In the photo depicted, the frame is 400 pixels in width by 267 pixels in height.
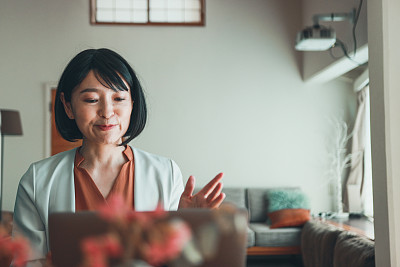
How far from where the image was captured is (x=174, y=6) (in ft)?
22.6

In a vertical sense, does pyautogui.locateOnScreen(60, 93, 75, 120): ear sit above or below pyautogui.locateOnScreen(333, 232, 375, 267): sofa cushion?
above

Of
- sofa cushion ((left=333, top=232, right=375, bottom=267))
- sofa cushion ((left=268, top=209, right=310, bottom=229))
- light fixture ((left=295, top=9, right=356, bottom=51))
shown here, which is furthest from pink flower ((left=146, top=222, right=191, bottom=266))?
sofa cushion ((left=268, top=209, right=310, bottom=229))

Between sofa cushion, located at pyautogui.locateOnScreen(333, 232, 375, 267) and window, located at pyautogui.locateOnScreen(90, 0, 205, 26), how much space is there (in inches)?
148

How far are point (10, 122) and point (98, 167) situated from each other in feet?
15.8

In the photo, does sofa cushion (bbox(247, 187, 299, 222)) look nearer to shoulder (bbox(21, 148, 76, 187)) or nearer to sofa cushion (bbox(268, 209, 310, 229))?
sofa cushion (bbox(268, 209, 310, 229))

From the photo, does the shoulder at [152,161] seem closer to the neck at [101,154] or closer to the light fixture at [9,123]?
the neck at [101,154]

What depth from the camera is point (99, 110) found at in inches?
52.7

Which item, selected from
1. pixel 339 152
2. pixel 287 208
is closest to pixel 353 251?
pixel 287 208

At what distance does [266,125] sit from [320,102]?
0.78 meters

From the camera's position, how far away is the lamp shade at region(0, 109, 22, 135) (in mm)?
5740

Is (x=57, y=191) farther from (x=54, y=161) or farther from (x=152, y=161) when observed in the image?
(x=152, y=161)

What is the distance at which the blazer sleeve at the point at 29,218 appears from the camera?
1.24 meters

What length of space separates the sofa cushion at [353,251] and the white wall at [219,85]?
8.50ft

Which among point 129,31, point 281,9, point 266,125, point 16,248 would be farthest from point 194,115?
point 16,248
